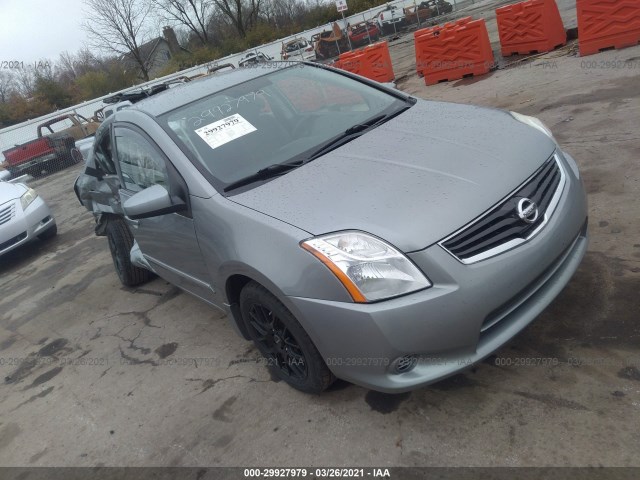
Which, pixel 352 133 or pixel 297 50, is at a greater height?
pixel 297 50

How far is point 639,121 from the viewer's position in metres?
4.98

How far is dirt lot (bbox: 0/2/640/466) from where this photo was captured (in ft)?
7.43

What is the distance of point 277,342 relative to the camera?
2750 mm

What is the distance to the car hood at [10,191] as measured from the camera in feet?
22.9

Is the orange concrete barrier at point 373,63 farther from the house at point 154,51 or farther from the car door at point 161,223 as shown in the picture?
the house at point 154,51

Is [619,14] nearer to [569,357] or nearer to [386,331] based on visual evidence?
[569,357]

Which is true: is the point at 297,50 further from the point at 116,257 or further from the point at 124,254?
the point at 124,254

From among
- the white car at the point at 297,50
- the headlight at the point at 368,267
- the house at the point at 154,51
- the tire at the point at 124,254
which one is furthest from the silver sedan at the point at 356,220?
the house at the point at 154,51

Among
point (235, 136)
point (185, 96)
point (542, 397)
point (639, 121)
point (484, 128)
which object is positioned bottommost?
point (542, 397)

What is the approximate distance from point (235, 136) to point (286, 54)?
2754 centimetres

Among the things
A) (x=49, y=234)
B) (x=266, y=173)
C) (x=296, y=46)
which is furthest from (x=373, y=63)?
(x=296, y=46)

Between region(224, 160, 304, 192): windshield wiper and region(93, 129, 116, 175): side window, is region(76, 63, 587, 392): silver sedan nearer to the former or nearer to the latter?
region(224, 160, 304, 192): windshield wiper

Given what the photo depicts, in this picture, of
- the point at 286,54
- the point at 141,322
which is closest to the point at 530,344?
the point at 141,322

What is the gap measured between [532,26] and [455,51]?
1358mm
